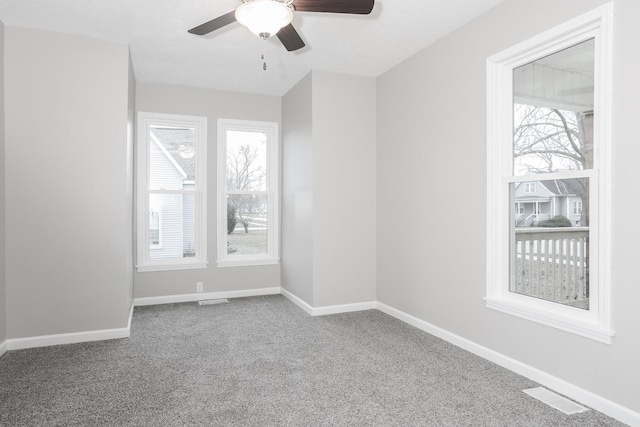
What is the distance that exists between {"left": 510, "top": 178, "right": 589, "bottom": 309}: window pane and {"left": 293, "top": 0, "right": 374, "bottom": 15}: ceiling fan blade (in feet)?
5.58

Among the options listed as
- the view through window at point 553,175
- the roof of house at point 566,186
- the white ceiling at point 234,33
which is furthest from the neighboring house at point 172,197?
the roof of house at point 566,186

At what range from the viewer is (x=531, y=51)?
9.11ft

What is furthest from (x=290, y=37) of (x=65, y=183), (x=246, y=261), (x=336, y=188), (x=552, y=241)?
(x=246, y=261)

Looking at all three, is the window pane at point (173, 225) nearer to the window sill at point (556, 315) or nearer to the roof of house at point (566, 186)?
the window sill at point (556, 315)

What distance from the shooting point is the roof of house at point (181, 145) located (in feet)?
16.4

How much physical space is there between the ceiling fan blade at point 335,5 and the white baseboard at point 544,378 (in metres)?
2.55

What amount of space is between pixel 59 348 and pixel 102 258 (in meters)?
0.80

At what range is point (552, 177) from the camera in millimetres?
2695

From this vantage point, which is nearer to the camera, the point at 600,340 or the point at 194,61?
the point at 600,340

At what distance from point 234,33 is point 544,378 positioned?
3591mm

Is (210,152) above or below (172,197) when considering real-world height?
above

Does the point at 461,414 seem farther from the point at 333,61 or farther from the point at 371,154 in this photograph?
the point at 333,61

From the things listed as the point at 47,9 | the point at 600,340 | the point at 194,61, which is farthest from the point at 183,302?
the point at 600,340

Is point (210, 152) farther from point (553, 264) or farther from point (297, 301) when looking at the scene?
point (553, 264)
